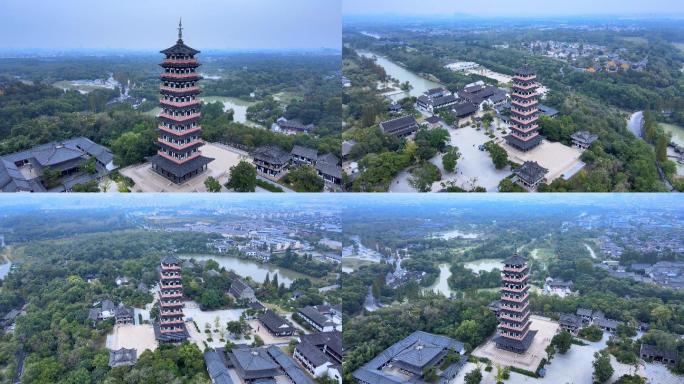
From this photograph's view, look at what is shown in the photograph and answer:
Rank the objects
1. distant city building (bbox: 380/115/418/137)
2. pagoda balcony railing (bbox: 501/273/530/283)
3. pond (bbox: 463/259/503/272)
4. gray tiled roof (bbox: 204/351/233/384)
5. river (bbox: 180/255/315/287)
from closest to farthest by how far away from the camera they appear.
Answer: gray tiled roof (bbox: 204/351/233/384) < pagoda balcony railing (bbox: 501/273/530/283) < distant city building (bbox: 380/115/418/137) < pond (bbox: 463/259/503/272) < river (bbox: 180/255/315/287)

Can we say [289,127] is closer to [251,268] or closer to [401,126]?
[401,126]

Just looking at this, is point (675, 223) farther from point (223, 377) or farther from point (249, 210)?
point (223, 377)

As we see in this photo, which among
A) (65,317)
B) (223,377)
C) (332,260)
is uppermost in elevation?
(332,260)

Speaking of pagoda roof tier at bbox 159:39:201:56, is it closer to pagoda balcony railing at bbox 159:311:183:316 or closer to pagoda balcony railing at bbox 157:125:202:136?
pagoda balcony railing at bbox 157:125:202:136

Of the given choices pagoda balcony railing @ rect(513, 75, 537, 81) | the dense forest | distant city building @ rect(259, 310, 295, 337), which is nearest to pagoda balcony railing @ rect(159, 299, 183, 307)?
distant city building @ rect(259, 310, 295, 337)

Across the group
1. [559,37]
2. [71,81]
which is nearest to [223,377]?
[71,81]

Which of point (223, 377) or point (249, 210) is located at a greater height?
point (249, 210)
